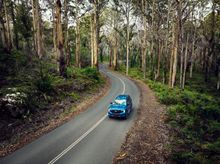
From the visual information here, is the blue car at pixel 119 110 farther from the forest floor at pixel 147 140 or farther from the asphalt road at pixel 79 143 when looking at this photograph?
the forest floor at pixel 147 140

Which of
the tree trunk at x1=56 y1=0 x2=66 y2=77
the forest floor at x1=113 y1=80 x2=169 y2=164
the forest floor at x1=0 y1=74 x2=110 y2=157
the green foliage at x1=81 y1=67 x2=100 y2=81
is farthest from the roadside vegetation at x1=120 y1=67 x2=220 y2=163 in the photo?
the tree trunk at x1=56 y1=0 x2=66 y2=77

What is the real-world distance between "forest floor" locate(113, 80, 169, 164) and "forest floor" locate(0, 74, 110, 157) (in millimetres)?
5773

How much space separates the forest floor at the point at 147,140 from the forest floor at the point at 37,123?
577 cm

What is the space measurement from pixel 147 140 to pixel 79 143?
166 inches

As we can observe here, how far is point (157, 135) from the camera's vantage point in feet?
47.3

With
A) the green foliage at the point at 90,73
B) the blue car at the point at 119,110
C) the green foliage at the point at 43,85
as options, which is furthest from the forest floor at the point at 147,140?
the green foliage at the point at 90,73

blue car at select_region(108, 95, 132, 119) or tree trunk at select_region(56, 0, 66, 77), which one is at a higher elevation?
tree trunk at select_region(56, 0, 66, 77)

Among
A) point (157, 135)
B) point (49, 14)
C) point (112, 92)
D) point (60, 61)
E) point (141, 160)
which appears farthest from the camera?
point (49, 14)

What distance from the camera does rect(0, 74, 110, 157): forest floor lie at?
13390 mm

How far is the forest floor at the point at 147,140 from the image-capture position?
11.5 m

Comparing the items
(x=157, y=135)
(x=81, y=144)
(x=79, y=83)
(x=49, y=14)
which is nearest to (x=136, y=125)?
(x=157, y=135)

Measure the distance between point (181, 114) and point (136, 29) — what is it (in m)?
43.3

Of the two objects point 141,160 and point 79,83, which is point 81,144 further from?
point 79,83

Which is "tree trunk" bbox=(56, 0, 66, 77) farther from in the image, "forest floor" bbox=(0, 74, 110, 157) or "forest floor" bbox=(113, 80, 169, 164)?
"forest floor" bbox=(113, 80, 169, 164)
